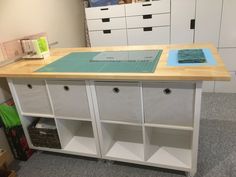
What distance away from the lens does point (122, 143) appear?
1.86 metres

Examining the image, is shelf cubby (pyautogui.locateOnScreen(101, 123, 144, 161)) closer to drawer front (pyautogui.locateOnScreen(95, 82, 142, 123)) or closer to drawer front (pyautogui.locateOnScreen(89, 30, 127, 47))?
drawer front (pyautogui.locateOnScreen(95, 82, 142, 123))

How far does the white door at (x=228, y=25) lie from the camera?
8.00ft

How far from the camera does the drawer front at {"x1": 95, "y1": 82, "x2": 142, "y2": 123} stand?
143cm

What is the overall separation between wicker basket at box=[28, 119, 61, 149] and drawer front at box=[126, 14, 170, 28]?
1.79 meters

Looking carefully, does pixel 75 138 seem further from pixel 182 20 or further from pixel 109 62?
pixel 182 20

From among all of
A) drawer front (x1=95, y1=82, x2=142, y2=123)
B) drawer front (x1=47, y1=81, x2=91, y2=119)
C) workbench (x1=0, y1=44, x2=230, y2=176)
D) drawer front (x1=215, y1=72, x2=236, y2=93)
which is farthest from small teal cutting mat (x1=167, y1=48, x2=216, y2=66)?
drawer front (x1=215, y1=72, x2=236, y2=93)

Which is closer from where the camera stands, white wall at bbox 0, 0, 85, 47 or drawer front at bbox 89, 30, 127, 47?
white wall at bbox 0, 0, 85, 47

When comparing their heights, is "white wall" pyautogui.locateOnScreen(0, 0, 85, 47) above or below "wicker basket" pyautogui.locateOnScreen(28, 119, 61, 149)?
above

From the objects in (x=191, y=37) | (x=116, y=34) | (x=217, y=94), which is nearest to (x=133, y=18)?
(x=116, y=34)

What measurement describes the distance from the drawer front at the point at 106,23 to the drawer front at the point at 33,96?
5.36 feet

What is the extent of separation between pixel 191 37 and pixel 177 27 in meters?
0.22

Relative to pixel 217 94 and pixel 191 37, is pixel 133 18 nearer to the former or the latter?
pixel 191 37

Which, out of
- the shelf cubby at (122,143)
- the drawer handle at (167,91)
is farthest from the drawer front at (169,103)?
the shelf cubby at (122,143)

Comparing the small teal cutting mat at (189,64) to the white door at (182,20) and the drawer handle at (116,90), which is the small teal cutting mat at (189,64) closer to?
the drawer handle at (116,90)
